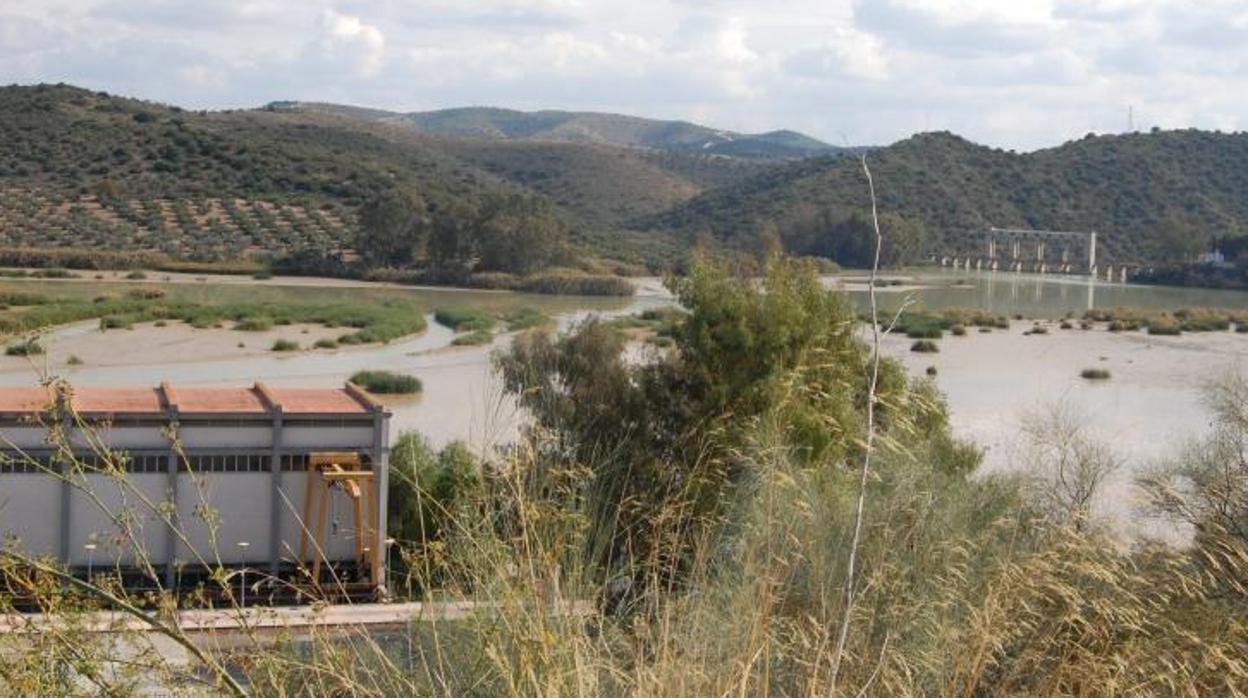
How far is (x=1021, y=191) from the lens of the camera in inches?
3255

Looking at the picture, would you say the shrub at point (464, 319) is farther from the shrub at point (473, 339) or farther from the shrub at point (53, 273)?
the shrub at point (53, 273)

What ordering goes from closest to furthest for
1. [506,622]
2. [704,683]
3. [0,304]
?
[506,622] < [704,683] < [0,304]

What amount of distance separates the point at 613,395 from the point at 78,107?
68.3m

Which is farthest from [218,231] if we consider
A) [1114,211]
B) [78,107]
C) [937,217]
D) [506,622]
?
[506,622]

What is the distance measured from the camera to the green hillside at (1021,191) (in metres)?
74.4

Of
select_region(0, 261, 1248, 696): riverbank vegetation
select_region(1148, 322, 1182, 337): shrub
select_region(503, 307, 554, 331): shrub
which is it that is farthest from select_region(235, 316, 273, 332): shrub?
select_region(0, 261, 1248, 696): riverbank vegetation

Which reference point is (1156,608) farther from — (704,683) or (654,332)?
(654,332)

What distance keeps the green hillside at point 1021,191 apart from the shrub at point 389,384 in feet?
119

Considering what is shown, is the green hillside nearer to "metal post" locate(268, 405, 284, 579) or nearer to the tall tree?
the tall tree

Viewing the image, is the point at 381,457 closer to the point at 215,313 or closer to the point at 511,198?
the point at 215,313

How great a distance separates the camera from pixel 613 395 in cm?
2028

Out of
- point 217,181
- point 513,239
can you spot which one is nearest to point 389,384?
point 513,239

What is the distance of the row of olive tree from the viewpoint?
59.0 m

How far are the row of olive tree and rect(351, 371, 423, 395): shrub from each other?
27.3 meters
